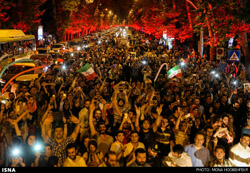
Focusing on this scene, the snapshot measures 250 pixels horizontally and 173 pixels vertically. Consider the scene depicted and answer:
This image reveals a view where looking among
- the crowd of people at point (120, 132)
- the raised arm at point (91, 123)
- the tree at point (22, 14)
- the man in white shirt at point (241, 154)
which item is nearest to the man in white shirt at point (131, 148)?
the crowd of people at point (120, 132)

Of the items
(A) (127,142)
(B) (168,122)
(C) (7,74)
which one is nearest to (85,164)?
(A) (127,142)

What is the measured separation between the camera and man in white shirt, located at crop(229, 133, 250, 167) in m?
5.27

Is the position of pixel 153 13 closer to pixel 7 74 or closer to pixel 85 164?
pixel 7 74

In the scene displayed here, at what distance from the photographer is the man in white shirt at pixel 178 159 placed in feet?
16.5

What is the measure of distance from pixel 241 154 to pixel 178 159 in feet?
3.80

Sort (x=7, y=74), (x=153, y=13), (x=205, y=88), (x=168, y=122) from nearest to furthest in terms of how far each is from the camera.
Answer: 1. (x=168, y=122)
2. (x=205, y=88)
3. (x=7, y=74)
4. (x=153, y=13)

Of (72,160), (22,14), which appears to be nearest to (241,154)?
(72,160)

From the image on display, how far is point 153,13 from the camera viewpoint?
135ft

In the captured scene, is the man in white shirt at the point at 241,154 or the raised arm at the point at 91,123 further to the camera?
the raised arm at the point at 91,123

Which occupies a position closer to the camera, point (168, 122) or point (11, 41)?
point (168, 122)

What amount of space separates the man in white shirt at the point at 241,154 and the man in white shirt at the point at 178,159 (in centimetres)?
87

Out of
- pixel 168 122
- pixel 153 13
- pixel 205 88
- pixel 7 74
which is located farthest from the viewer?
pixel 153 13

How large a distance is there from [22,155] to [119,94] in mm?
3653

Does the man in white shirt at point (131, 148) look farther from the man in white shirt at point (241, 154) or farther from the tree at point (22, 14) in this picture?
the tree at point (22, 14)
